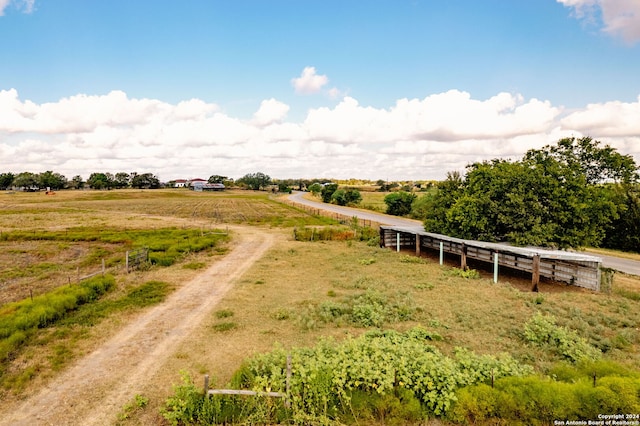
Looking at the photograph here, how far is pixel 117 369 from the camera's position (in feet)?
35.4

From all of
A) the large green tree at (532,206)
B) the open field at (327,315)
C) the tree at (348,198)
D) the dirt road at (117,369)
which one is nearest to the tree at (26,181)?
the tree at (348,198)

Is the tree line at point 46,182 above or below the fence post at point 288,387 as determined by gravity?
above

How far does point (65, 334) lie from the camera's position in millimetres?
13367

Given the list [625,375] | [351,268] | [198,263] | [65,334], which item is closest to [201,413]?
[65,334]

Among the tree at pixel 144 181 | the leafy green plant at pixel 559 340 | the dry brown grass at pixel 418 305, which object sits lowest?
the dry brown grass at pixel 418 305

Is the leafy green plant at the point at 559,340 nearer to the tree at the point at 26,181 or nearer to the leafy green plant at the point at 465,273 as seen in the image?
the leafy green plant at the point at 465,273

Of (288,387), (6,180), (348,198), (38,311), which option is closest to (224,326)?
(288,387)

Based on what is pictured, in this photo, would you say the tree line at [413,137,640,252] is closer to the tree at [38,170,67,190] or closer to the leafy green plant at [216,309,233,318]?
the leafy green plant at [216,309,233,318]

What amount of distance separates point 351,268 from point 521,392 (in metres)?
16.3

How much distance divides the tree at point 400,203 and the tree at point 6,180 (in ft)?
669

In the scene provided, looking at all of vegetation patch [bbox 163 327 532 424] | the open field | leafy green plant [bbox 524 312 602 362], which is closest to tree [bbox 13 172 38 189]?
the open field

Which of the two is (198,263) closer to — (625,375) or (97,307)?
(97,307)

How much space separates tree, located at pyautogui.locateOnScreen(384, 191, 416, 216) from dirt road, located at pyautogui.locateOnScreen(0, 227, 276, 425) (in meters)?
46.8

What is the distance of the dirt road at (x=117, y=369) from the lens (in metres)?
8.65
